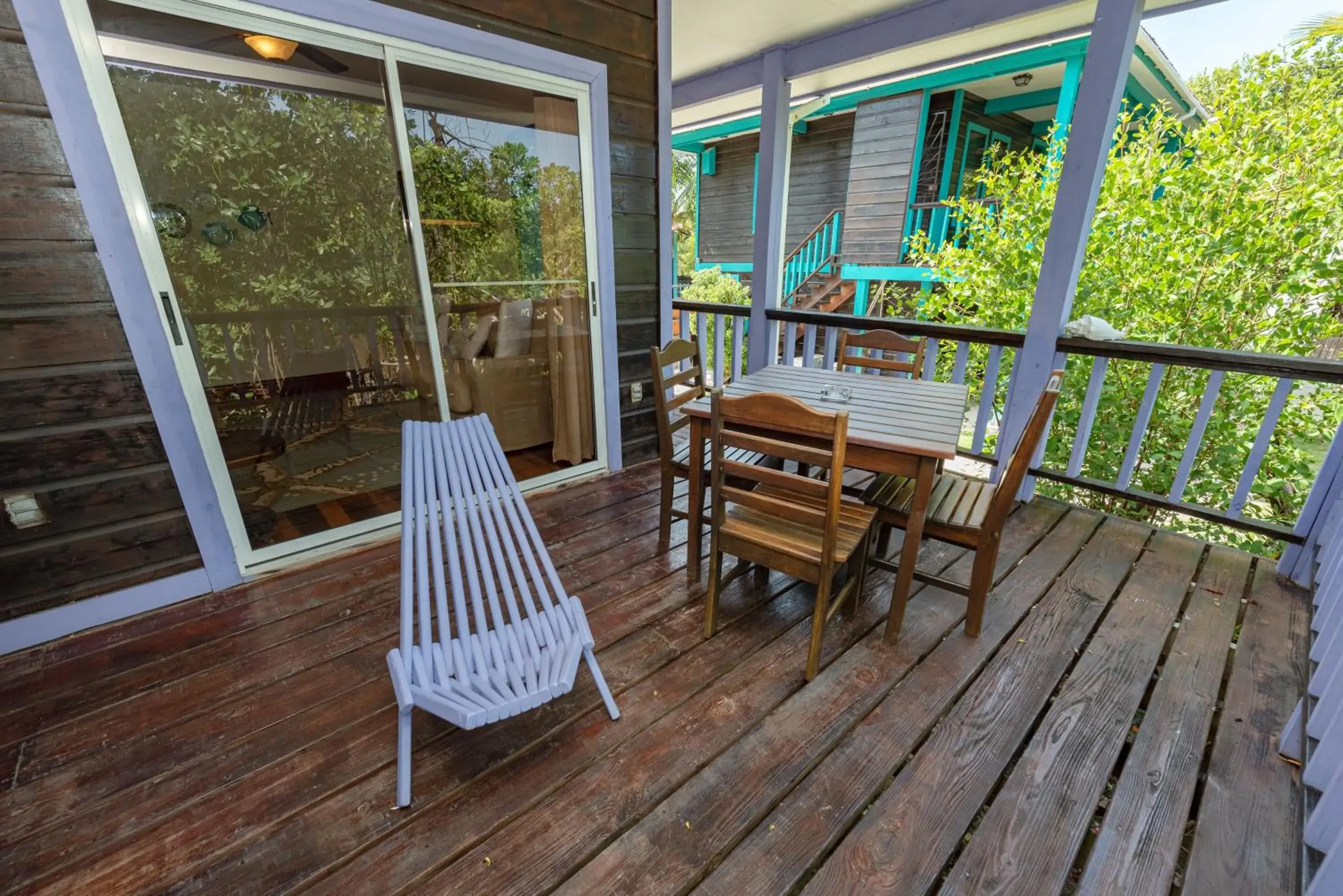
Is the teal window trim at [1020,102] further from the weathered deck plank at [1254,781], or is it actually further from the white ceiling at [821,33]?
the weathered deck plank at [1254,781]

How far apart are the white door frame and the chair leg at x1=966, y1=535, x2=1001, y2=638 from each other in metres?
2.47

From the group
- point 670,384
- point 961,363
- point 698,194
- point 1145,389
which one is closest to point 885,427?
point 670,384

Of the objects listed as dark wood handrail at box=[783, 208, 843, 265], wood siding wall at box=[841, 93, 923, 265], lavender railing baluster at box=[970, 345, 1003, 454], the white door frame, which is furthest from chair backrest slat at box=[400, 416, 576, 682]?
wood siding wall at box=[841, 93, 923, 265]

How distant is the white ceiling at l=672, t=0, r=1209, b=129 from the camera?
311cm

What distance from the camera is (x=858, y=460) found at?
186 cm

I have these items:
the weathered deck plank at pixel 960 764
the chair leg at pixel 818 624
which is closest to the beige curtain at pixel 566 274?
the chair leg at pixel 818 624

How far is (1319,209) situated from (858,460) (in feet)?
11.3

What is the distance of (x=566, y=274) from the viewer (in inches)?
120

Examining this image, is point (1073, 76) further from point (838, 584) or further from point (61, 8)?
point (61, 8)

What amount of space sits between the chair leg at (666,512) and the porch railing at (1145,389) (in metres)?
1.60

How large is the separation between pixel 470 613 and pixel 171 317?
1508 millimetres

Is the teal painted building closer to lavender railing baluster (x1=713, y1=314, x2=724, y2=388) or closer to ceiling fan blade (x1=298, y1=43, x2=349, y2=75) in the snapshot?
lavender railing baluster (x1=713, y1=314, x2=724, y2=388)

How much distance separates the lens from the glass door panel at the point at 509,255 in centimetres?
255

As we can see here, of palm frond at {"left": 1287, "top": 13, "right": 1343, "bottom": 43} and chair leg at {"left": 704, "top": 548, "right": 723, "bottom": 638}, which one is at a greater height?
palm frond at {"left": 1287, "top": 13, "right": 1343, "bottom": 43}
